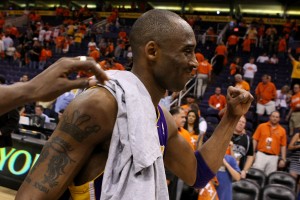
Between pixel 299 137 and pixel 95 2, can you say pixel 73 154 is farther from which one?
pixel 95 2

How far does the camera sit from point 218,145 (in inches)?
77.8

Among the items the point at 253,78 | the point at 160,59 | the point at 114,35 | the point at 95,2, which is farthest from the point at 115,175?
the point at 95,2

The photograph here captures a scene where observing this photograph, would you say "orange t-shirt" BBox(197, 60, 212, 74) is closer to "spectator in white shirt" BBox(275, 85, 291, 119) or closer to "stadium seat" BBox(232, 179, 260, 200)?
"spectator in white shirt" BBox(275, 85, 291, 119)

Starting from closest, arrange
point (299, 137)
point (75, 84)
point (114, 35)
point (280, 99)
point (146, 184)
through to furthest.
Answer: point (75, 84)
point (146, 184)
point (299, 137)
point (280, 99)
point (114, 35)

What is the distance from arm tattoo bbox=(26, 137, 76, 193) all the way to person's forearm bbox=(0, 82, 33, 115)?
11.0 inches

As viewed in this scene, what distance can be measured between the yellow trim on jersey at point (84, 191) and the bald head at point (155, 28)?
565 millimetres

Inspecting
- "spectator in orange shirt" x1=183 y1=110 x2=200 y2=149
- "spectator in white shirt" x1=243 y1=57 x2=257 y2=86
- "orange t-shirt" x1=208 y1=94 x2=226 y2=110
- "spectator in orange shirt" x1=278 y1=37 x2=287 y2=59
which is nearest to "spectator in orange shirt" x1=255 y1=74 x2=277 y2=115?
"orange t-shirt" x1=208 y1=94 x2=226 y2=110

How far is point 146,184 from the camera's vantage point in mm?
1383

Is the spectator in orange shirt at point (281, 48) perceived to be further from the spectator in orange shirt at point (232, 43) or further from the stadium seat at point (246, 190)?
the stadium seat at point (246, 190)

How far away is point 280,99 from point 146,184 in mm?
8286

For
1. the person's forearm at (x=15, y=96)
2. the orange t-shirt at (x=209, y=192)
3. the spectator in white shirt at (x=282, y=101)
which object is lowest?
the spectator in white shirt at (x=282, y=101)

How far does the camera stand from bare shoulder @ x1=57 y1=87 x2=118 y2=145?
141 centimetres

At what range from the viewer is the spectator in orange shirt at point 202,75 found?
10406 mm

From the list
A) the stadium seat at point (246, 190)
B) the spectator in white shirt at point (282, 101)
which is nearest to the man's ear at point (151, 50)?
the stadium seat at point (246, 190)
